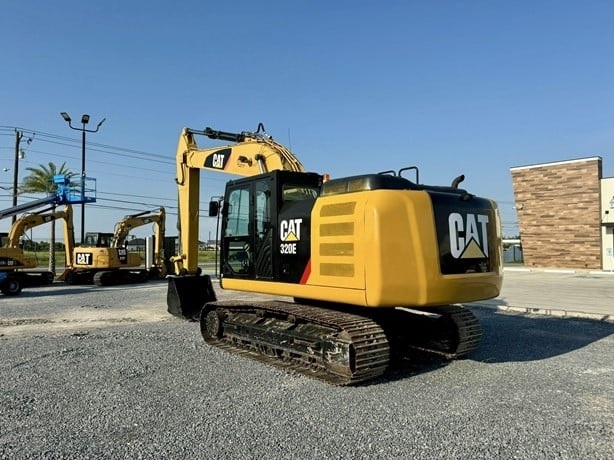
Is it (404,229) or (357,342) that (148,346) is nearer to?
(357,342)

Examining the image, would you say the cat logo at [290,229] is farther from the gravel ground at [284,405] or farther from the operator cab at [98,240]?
the operator cab at [98,240]

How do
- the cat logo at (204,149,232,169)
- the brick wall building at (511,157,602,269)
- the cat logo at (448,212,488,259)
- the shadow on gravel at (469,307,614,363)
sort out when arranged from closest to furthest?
the cat logo at (448,212,488,259)
the shadow on gravel at (469,307,614,363)
the cat logo at (204,149,232,169)
the brick wall building at (511,157,602,269)

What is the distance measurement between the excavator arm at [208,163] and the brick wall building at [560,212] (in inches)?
978

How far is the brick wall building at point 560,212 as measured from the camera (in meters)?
29.0

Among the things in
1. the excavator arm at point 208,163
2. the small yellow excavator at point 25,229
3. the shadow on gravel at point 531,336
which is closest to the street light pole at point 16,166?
the small yellow excavator at point 25,229

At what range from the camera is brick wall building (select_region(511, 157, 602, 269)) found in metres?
29.0

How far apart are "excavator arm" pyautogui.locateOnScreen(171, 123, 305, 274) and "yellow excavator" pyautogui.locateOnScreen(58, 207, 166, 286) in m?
12.2

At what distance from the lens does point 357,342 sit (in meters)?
5.80

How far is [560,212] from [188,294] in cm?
2584

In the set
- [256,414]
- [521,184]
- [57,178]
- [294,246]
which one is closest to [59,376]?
[256,414]

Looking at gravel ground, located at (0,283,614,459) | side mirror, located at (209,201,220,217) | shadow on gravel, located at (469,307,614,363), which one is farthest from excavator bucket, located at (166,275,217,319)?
shadow on gravel, located at (469,307,614,363)

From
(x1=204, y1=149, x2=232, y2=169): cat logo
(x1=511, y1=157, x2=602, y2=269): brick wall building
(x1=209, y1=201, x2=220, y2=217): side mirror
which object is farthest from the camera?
(x1=511, y1=157, x2=602, y2=269): brick wall building

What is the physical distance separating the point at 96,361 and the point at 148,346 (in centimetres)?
108

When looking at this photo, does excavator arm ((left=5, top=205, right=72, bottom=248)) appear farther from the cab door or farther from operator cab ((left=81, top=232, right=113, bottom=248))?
the cab door
